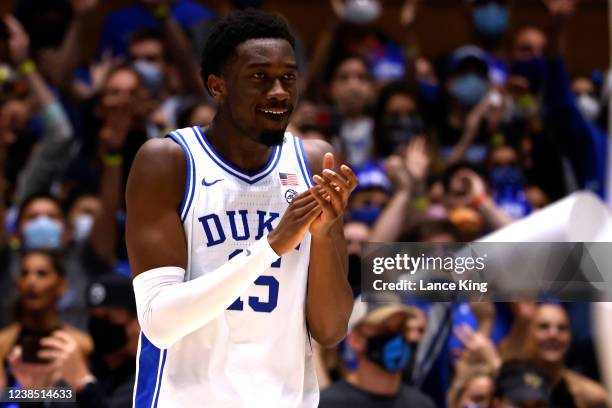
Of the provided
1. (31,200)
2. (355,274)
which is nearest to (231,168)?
(355,274)

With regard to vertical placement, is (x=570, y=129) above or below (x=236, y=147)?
above

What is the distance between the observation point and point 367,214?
21.4 ft

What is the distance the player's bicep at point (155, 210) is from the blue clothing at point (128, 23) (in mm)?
4873

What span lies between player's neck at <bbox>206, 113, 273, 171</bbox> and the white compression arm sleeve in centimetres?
37

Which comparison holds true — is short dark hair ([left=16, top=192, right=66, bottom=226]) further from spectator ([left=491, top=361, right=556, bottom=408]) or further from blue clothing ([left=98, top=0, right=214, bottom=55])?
spectator ([left=491, top=361, right=556, bottom=408])

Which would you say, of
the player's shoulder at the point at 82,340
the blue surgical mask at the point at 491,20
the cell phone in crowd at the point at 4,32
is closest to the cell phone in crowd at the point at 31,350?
the player's shoulder at the point at 82,340

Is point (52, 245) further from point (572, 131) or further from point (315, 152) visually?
point (572, 131)

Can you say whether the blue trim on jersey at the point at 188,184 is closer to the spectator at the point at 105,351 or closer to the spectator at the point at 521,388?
the spectator at the point at 105,351

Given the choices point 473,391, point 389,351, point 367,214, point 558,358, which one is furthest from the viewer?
point 367,214

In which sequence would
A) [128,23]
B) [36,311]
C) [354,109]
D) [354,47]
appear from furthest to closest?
[354,47]
[128,23]
[354,109]
[36,311]

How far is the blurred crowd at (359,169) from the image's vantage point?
16.5 feet

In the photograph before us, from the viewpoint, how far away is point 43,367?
4410 millimetres

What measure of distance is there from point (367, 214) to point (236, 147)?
340cm

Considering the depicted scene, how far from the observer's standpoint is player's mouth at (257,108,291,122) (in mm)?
3027
